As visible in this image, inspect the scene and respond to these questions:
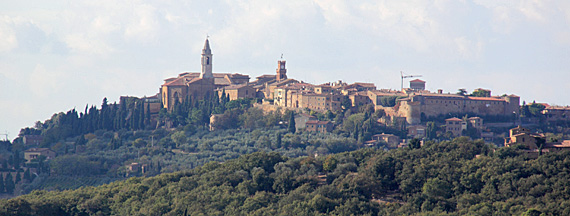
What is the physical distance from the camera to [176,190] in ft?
162

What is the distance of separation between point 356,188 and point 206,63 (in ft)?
149

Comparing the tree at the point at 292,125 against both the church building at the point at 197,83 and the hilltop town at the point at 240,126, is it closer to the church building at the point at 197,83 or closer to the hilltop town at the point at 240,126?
the hilltop town at the point at 240,126

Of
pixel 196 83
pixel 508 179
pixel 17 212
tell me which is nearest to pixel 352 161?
pixel 508 179

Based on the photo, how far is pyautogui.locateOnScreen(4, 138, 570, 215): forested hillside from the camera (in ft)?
140

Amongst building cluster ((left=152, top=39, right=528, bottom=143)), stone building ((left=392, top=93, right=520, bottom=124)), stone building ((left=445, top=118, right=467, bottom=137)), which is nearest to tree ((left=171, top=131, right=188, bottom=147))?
building cluster ((left=152, top=39, right=528, bottom=143))

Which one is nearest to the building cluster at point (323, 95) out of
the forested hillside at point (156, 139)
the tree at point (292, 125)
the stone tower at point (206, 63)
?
the stone tower at point (206, 63)

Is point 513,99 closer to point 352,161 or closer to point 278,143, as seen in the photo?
point 278,143

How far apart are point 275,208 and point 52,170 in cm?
3152

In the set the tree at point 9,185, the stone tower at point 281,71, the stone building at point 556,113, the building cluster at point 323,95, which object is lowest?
the tree at point 9,185

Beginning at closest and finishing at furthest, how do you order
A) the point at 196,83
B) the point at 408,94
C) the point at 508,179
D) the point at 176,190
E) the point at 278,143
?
the point at 508,179 → the point at 176,190 → the point at 278,143 → the point at 408,94 → the point at 196,83

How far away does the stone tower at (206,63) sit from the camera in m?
89.2

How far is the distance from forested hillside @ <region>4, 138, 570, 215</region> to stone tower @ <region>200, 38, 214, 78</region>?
3610 cm

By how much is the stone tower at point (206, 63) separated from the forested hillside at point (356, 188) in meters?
36.1

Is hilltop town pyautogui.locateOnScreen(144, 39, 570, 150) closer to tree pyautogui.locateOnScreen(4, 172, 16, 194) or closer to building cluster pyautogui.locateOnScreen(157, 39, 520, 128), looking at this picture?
building cluster pyautogui.locateOnScreen(157, 39, 520, 128)
